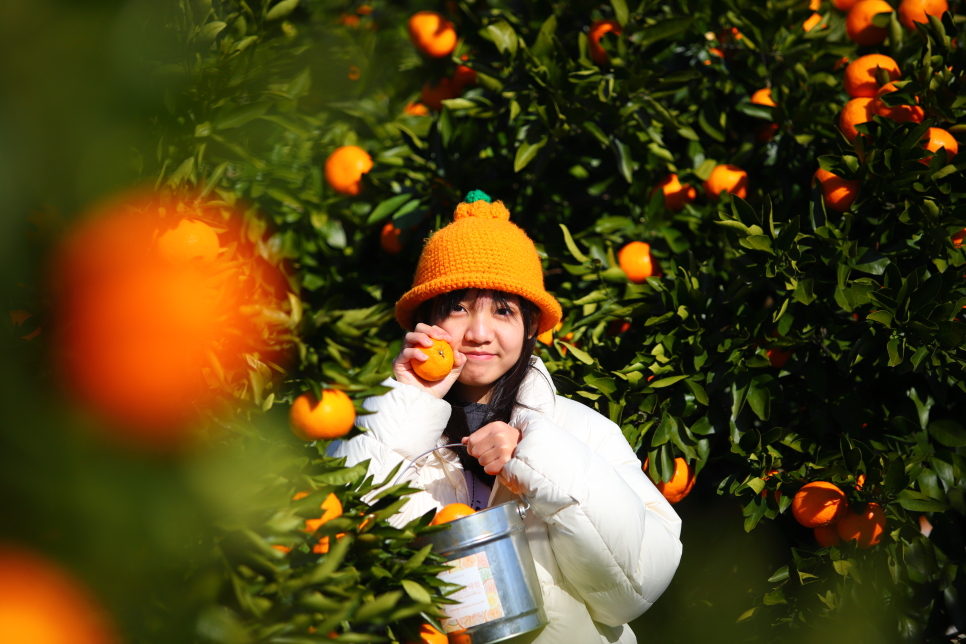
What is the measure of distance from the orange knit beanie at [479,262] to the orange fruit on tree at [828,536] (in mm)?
758

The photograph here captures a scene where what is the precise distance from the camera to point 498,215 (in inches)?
65.7

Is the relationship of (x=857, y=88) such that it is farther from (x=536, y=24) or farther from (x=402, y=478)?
(x=402, y=478)

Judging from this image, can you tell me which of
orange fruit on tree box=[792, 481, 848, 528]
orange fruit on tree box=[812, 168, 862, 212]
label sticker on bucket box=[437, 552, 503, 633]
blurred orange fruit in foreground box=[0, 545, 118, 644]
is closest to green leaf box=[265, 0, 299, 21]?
label sticker on bucket box=[437, 552, 503, 633]

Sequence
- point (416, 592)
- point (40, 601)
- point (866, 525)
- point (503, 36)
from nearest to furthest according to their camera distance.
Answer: point (40, 601)
point (416, 592)
point (866, 525)
point (503, 36)

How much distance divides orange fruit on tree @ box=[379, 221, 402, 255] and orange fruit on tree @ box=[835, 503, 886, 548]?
134cm

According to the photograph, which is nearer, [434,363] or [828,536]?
[434,363]

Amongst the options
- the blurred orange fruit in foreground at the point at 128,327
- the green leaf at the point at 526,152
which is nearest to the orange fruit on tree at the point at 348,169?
the green leaf at the point at 526,152

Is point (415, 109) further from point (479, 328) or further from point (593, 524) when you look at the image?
point (593, 524)

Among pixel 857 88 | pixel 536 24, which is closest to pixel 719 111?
pixel 857 88

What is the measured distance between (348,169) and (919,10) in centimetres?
155

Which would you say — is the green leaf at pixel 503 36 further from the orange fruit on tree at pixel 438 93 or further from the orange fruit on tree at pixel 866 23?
the orange fruit on tree at pixel 866 23

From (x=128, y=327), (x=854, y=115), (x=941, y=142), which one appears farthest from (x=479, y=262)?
(x=128, y=327)

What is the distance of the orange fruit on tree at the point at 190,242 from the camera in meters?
0.55

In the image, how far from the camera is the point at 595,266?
1844 millimetres
